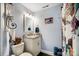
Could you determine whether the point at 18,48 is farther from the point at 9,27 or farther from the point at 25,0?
the point at 25,0

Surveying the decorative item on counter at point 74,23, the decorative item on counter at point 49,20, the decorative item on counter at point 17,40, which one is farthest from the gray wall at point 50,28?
the decorative item on counter at point 17,40

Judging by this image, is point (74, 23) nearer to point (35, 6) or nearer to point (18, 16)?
point (35, 6)

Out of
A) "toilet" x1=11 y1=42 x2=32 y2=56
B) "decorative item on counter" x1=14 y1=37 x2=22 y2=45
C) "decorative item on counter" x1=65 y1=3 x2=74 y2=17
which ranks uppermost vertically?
"decorative item on counter" x1=65 y1=3 x2=74 y2=17

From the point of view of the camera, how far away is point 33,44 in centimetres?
119

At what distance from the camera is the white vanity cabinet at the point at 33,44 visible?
117 centimetres

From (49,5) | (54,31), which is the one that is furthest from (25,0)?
(54,31)

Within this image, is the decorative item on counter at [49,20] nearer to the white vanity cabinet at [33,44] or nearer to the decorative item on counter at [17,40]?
the white vanity cabinet at [33,44]

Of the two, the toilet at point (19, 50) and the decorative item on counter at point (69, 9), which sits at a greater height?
the decorative item on counter at point (69, 9)

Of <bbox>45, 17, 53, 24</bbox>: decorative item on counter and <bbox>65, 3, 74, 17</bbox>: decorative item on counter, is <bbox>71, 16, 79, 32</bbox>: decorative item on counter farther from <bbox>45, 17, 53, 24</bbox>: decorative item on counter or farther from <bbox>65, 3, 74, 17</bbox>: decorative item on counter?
<bbox>45, 17, 53, 24</bbox>: decorative item on counter

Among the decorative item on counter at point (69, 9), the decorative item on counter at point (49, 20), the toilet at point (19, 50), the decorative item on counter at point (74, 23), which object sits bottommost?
the toilet at point (19, 50)

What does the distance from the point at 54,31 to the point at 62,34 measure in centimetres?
10

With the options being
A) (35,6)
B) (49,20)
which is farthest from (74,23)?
(35,6)

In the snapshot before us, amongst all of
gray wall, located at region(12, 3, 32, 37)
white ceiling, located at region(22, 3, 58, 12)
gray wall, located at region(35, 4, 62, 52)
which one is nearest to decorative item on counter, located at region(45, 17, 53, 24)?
gray wall, located at region(35, 4, 62, 52)

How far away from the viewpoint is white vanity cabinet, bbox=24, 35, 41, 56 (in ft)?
3.84
